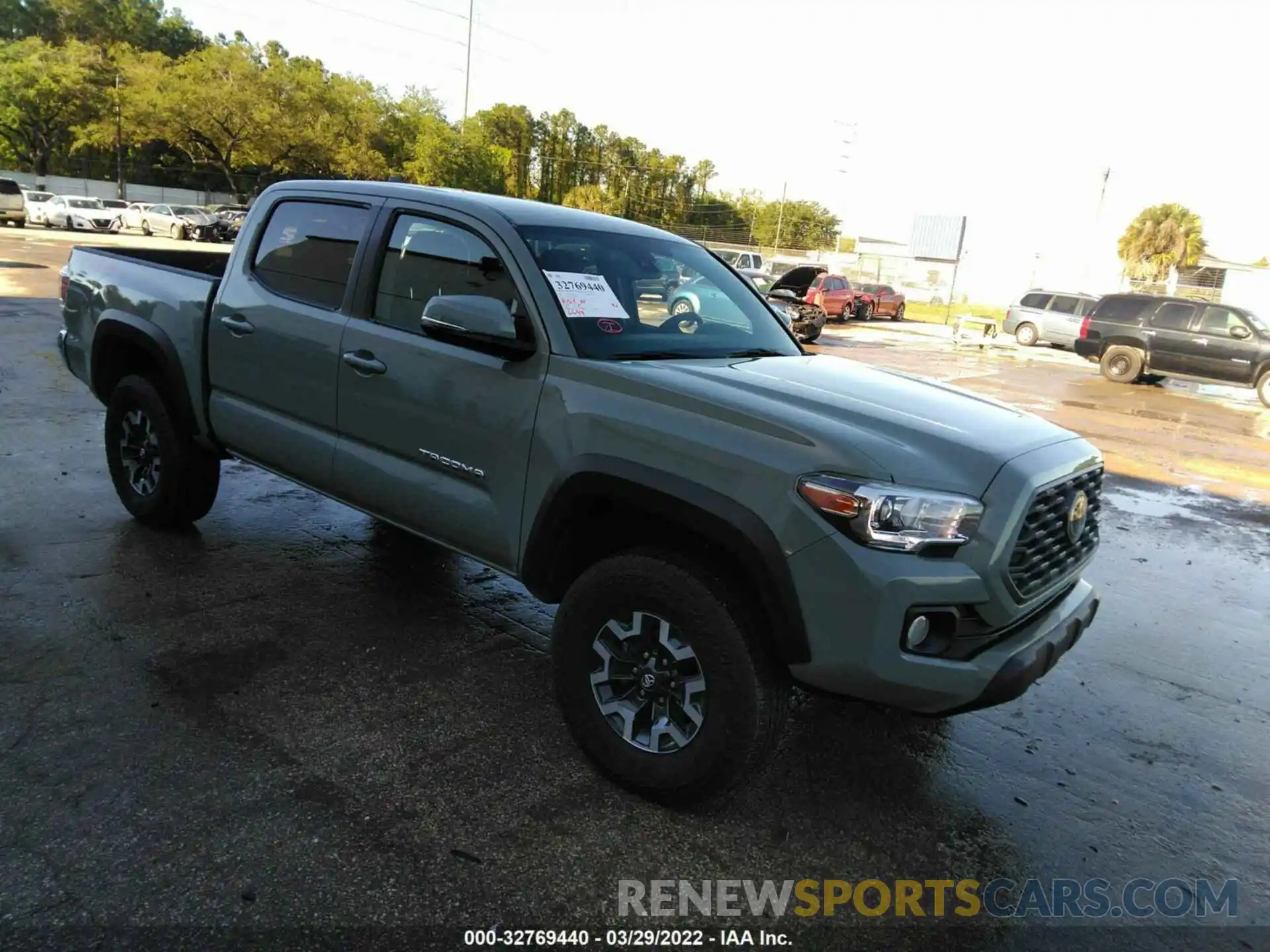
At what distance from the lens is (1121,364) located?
18250mm

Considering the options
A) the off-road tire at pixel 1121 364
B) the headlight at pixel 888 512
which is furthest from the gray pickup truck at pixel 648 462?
the off-road tire at pixel 1121 364

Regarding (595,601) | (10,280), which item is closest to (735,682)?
(595,601)

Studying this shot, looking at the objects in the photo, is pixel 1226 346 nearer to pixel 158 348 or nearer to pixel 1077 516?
pixel 1077 516

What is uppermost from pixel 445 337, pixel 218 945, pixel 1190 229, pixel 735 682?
pixel 1190 229

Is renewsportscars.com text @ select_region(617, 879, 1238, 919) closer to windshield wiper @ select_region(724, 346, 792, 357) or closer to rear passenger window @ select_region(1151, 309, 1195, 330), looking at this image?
windshield wiper @ select_region(724, 346, 792, 357)

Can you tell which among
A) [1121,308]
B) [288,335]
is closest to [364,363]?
[288,335]

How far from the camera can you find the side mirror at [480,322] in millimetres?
3080

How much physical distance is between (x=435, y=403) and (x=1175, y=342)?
18362 millimetres

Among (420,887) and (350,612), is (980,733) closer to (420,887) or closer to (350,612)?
(420,887)

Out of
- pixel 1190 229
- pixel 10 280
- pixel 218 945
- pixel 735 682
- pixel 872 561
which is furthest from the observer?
pixel 1190 229

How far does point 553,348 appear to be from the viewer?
3162 millimetres

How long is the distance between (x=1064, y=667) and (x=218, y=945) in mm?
3878

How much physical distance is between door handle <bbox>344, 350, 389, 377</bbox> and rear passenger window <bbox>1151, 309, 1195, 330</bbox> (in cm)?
1848

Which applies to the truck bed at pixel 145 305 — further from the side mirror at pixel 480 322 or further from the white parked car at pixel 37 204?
the white parked car at pixel 37 204
